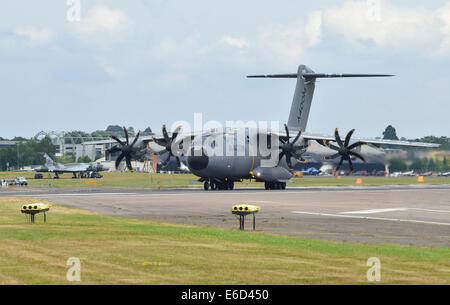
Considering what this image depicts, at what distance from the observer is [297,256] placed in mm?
15109

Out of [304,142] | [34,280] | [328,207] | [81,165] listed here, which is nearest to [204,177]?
[304,142]

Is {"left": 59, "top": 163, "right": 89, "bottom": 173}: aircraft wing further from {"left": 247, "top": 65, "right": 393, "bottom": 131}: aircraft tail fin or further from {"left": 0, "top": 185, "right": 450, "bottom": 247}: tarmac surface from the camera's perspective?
{"left": 0, "top": 185, "right": 450, "bottom": 247}: tarmac surface

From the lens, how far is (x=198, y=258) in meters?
14.6

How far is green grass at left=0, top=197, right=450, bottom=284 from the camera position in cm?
1216

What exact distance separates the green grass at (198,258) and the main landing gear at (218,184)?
36830 millimetres

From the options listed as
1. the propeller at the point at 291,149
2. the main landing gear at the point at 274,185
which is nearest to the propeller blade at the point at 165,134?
the propeller at the point at 291,149

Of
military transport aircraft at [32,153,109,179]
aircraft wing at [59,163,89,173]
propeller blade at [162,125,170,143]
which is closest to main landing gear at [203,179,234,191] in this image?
propeller blade at [162,125,170,143]

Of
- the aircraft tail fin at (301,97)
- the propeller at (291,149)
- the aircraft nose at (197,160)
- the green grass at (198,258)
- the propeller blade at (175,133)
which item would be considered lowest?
the green grass at (198,258)

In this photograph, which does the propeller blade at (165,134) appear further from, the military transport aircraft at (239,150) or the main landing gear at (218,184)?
the main landing gear at (218,184)

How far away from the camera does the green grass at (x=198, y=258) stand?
1216 cm

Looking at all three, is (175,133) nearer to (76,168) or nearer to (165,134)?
(165,134)

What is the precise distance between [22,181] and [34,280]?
256ft

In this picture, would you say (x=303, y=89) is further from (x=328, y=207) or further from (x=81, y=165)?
(x=81, y=165)
